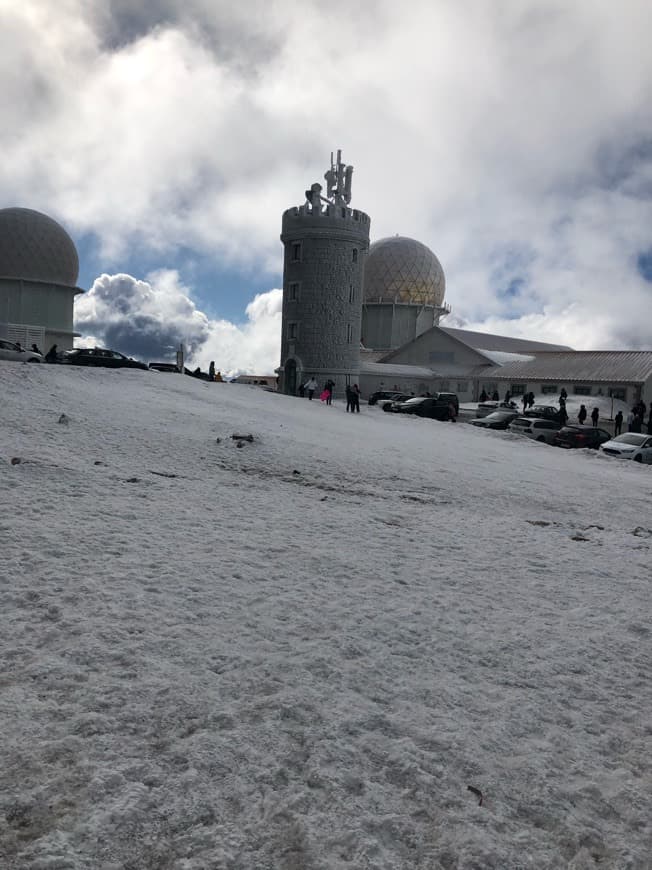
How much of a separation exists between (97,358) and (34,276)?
22895 mm

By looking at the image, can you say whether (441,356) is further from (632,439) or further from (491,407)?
(632,439)

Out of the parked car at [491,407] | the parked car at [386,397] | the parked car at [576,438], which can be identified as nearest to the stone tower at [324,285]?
the parked car at [386,397]

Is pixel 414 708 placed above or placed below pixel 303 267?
below

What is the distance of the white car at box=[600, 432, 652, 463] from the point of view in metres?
24.2

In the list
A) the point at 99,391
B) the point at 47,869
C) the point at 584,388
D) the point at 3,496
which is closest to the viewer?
the point at 47,869

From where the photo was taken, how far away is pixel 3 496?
862 centimetres

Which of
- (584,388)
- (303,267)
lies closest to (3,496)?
(303,267)

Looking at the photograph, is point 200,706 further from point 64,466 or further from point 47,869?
point 64,466

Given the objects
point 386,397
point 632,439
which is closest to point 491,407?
point 386,397

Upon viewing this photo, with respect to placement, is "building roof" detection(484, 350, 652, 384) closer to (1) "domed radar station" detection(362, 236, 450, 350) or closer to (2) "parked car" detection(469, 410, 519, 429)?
(1) "domed radar station" detection(362, 236, 450, 350)

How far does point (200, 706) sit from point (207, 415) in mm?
14699

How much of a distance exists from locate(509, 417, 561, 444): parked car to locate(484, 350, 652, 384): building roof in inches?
861

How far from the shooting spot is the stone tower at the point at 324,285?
4653 centimetres

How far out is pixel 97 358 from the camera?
2966cm
